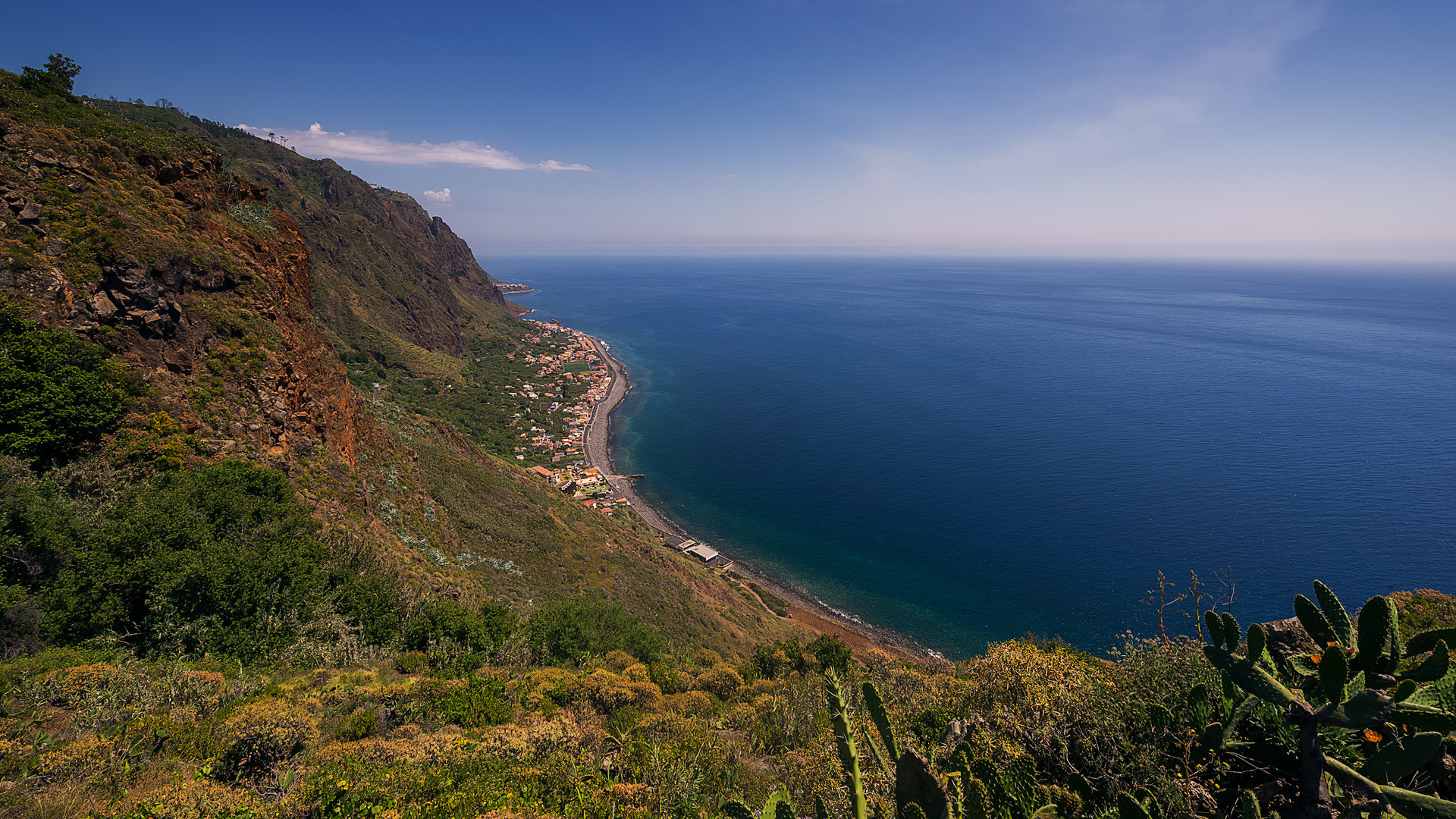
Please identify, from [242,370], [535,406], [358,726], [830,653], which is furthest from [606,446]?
[358,726]

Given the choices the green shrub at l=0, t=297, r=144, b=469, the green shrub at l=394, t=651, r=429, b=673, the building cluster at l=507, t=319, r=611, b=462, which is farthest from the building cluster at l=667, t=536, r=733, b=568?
the green shrub at l=0, t=297, r=144, b=469

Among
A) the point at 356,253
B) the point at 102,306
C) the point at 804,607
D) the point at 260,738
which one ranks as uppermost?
the point at 356,253

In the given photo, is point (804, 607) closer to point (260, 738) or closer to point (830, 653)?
point (830, 653)

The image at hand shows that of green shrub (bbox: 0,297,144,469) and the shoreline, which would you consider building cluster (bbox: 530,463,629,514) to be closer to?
the shoreline

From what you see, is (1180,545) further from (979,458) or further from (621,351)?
(621,351)

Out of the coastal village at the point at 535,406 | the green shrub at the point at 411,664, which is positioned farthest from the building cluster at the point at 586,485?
the green shrub at the point at 411,664

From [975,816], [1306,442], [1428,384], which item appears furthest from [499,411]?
[1428,384]
